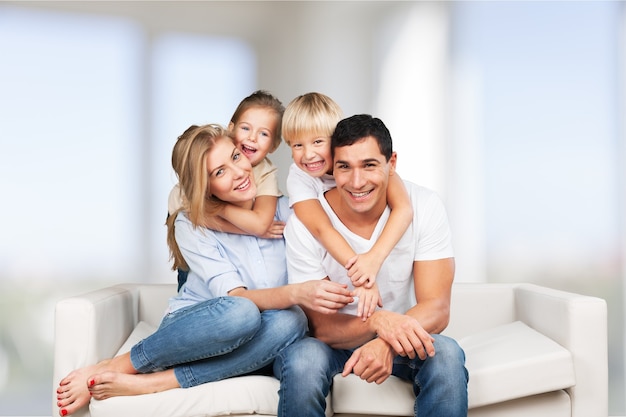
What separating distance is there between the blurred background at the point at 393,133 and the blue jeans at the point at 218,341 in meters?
1.90

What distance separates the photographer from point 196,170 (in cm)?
236

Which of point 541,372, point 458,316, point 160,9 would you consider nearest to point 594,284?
point 458,316

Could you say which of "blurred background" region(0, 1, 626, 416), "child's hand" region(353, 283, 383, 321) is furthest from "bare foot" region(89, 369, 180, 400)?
"blurred background" region(0, 1, 626, 416)

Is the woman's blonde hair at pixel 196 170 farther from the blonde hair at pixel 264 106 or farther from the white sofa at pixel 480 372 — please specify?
the white sofa at pixel 480 372

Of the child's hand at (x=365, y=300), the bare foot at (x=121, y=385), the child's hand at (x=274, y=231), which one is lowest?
the bare foot at (x=121, y=385)

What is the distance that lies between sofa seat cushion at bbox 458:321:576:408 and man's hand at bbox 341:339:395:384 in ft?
0.98

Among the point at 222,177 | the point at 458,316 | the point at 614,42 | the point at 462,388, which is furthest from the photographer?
the point at 614,42

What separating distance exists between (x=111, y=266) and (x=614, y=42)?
282cm

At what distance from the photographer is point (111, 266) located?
4051mm

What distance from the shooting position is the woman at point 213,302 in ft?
7.01

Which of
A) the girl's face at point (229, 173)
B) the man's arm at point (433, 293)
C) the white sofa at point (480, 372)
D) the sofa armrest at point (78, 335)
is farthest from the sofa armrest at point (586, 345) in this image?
the sofa armrest at point (78, 335)

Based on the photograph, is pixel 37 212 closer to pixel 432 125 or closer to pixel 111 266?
pixel 111 266

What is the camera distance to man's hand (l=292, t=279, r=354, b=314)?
2.06m

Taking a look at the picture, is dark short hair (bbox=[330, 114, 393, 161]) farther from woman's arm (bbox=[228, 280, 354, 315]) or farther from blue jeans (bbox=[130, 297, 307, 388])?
blue jeans (bbox=[130, 297, 307, 388])
